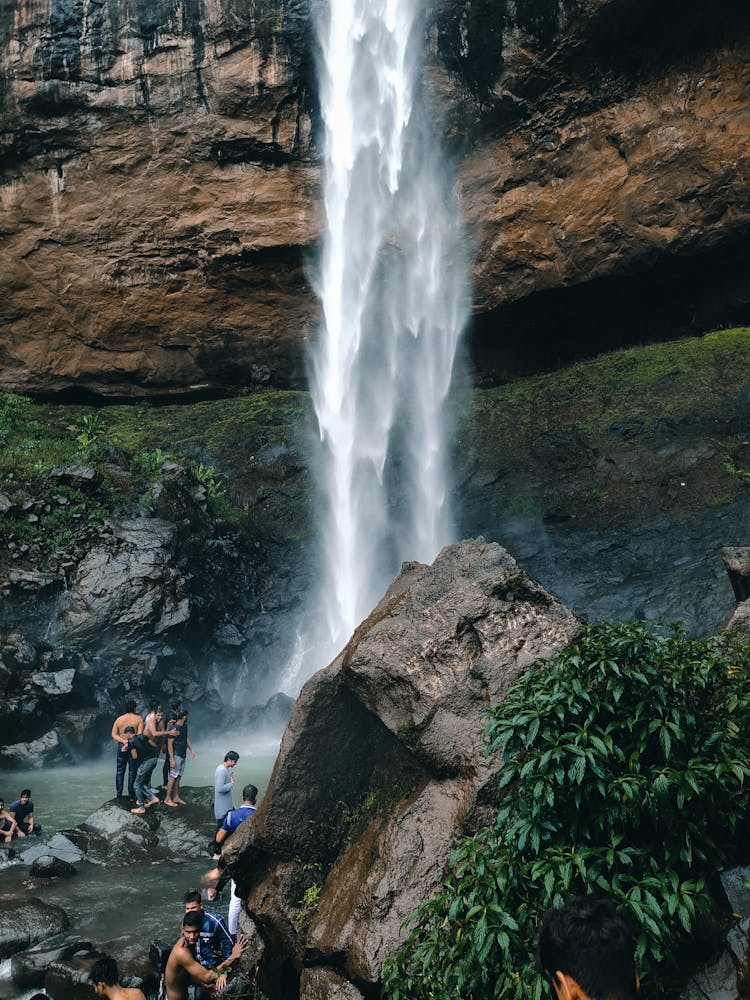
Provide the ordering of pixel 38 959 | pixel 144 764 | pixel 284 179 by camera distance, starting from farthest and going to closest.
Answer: pixel 284 179 < pixel 144 764 < pixel 38 959

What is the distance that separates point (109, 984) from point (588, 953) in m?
4.29

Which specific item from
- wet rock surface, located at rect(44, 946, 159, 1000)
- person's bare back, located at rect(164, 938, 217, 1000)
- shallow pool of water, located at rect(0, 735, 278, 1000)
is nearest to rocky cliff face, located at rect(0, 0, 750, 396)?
shallow pool of water, located at rect(0, 735, 278, 1000)

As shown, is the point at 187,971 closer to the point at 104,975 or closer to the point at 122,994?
the point at 122,994

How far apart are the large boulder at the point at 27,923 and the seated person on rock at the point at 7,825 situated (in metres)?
2.20

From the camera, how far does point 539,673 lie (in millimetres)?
4820

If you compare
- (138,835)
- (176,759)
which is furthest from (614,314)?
(138,835)

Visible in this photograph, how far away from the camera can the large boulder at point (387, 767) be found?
5.14 metres

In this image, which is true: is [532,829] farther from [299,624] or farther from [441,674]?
[299,624]

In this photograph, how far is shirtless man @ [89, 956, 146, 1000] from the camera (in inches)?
213

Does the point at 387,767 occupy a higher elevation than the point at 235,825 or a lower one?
higher

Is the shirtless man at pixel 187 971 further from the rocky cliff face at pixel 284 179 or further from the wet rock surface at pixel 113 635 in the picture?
the rocky cliff face at pixel 284 179

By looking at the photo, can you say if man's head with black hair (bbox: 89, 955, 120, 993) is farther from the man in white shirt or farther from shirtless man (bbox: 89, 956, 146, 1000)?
the man in white shirt

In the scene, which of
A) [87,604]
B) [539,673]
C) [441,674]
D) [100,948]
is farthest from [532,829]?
[87,604]

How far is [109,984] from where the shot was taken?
213 inches
